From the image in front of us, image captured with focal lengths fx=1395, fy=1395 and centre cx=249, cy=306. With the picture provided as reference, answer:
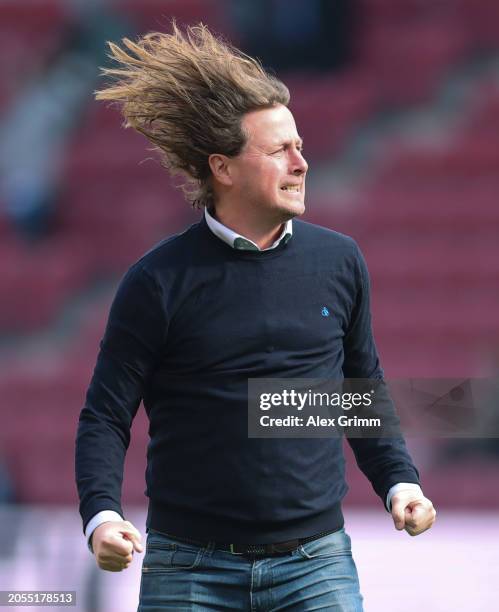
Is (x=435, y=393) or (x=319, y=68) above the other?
(x=319, y=68)

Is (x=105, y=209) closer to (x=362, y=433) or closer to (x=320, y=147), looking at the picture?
(x=320, y=147)

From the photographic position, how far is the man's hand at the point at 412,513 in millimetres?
2770

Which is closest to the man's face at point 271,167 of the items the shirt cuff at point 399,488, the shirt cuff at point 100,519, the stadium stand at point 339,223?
the shirt cuff at point 399,488

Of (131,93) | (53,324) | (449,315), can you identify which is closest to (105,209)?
(53,324)

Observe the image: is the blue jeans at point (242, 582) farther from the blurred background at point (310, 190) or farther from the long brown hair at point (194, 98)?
the blurred background at point (310, 190)

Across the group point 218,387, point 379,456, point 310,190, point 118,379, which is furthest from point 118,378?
point 310,190

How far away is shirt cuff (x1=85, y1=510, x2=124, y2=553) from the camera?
269cm

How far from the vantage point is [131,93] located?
121 inches

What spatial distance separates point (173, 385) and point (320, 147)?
28.3 ft

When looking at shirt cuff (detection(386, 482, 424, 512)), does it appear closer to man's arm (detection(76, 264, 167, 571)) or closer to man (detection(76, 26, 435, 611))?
man (detection(76, 26, 435, 611))

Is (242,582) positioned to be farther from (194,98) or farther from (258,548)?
(194,98)

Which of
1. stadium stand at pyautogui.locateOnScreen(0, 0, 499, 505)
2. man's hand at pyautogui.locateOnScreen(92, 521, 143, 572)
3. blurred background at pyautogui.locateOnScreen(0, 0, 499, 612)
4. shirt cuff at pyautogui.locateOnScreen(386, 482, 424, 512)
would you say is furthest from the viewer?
stadium stand at pyautogui.locateOnScreen(0, 0, 499, 505)

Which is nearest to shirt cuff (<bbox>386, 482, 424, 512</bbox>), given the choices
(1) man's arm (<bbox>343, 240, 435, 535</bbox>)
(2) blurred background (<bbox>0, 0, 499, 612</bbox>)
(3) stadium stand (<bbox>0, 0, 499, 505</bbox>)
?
(1) man's arm (<bbox>343, 240, 435, 535</bbox>)

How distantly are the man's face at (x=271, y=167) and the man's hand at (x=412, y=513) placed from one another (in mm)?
629
